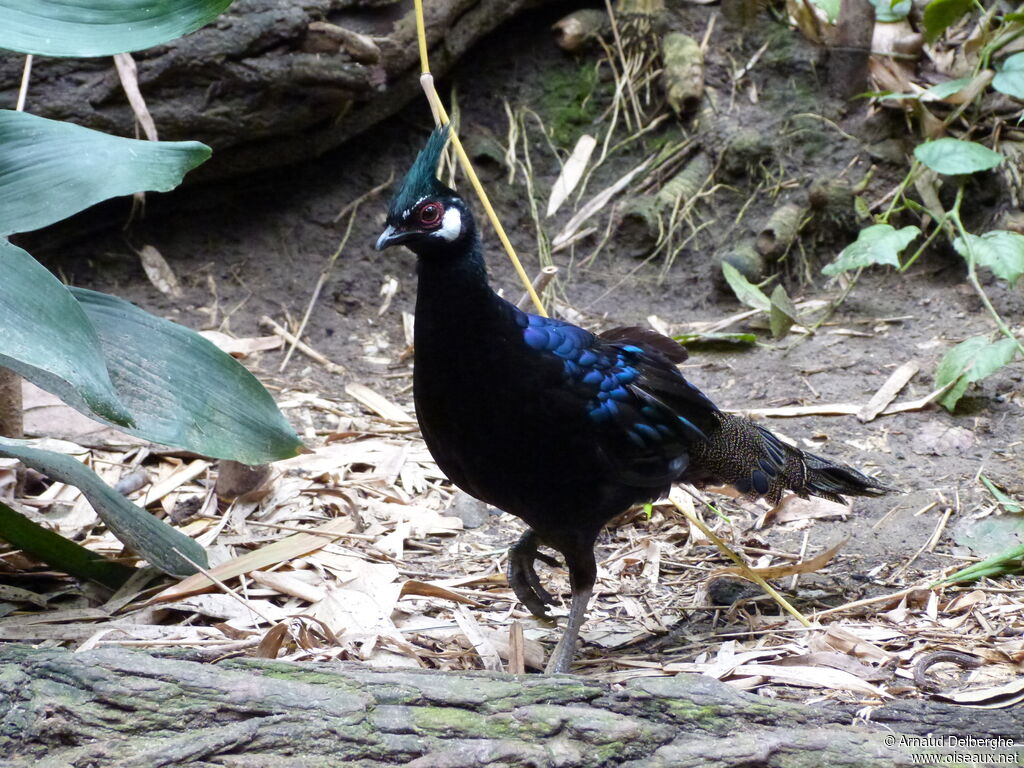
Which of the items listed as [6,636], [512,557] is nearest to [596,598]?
[512,557]

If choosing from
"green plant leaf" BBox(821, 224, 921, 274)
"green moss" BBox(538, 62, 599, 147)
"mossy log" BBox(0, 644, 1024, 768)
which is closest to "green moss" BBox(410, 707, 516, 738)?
"mossy log" BBox(0, 644, 1024, 768)

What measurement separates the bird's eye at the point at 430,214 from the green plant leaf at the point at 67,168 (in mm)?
692

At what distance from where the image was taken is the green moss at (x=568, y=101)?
6.64m

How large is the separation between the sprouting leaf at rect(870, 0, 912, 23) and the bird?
3580 millimetres

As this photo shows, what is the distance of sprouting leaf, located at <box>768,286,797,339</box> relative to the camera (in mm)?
5363

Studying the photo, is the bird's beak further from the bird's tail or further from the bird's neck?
the bird's tail

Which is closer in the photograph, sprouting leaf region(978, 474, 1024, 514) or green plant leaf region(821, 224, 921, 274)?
sprouting leaf region(978, 474, 1024, 514)

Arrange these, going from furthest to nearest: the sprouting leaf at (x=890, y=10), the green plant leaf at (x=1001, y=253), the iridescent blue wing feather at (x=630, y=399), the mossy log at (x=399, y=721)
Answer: the sprouting leaf at (x=890, y=10) < the green plant leaf at (x=1001, y=253) < the iridescent blue wing feather at (x=630, y=399) < the mossy log at (x=399, y=721)

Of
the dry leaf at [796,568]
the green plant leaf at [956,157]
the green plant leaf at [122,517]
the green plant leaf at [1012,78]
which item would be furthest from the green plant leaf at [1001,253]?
the green plant leaf at [122,517]

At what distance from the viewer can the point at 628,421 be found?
3.33 m

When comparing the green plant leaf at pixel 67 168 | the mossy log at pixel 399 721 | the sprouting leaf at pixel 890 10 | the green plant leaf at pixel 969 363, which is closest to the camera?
the mossy log at pixel 399 721

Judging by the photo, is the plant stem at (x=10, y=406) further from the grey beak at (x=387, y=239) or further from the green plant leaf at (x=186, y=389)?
the grey beak at (x=387, y=239)

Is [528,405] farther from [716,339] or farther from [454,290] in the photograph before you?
[716,339]

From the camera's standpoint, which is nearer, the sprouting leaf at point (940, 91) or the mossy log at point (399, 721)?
the mossy log at point (399, 721)
